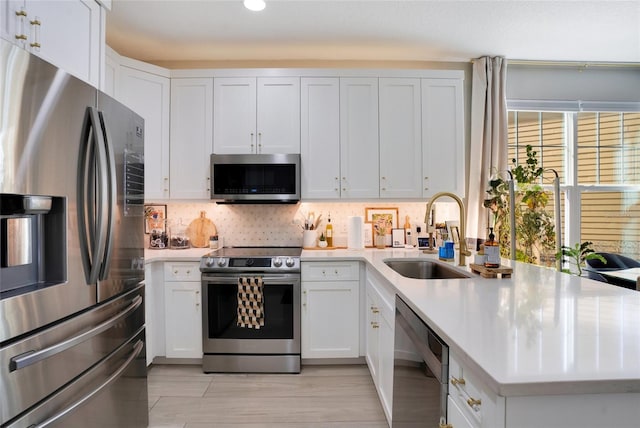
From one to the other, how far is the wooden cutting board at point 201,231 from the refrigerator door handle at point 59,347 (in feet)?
4.98

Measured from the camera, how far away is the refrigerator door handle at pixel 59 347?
1.11 metres

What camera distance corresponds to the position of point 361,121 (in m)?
3.06

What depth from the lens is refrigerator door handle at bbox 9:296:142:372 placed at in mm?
1110

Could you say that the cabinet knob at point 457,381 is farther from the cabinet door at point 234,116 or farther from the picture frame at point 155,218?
the picture frame at point 155,218

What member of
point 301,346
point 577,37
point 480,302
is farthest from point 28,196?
point 577,37

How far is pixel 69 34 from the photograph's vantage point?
177cm

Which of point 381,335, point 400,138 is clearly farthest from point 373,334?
point 400,138

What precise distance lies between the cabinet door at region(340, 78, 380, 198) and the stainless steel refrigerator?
1.77m

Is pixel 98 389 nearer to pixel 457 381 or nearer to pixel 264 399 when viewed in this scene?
pixel 264 399

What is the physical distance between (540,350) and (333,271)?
196 cm

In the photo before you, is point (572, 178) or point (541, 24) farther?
point (572, 178)

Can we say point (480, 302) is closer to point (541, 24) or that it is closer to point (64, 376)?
point (64, 376)

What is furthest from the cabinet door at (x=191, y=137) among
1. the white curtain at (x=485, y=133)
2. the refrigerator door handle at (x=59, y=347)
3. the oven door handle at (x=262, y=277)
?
the white curtain at (x=485, y=133)

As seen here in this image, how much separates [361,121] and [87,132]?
217 cm
